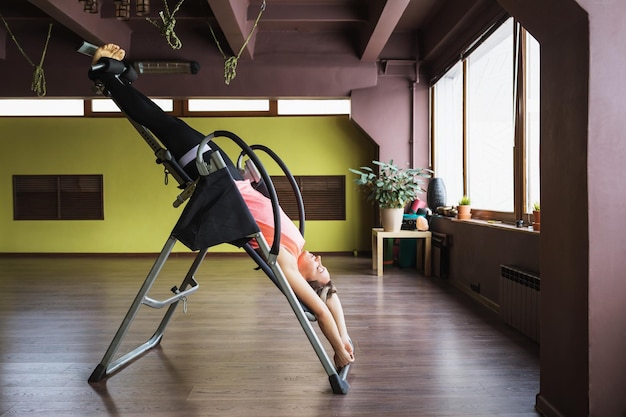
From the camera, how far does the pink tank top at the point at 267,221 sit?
243 centimetres

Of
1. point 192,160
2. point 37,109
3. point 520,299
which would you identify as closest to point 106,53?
point 192,160

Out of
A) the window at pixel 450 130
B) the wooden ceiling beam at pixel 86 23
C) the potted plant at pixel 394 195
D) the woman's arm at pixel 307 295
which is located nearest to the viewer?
the woman's arm at pixel 307 295

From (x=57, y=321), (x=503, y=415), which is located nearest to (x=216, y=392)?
(x=503, y=415)

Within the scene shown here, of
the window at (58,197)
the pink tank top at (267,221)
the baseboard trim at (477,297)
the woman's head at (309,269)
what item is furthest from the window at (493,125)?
the window at (58,197)

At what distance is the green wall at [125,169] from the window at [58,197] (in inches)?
3.9

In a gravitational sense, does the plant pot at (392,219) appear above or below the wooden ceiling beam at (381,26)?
below

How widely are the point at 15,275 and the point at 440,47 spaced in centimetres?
593

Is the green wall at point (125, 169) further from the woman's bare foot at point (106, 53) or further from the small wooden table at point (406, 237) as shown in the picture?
the woman's bare foot at point (106, 53)

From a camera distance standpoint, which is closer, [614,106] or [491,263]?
[614,106]

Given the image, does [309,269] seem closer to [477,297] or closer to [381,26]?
[477,297]

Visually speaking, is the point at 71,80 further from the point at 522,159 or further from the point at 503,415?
the point at 503,415

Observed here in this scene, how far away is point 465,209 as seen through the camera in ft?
16.0

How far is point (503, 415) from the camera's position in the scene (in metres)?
2.06

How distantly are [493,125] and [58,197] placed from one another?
6.86 meters
